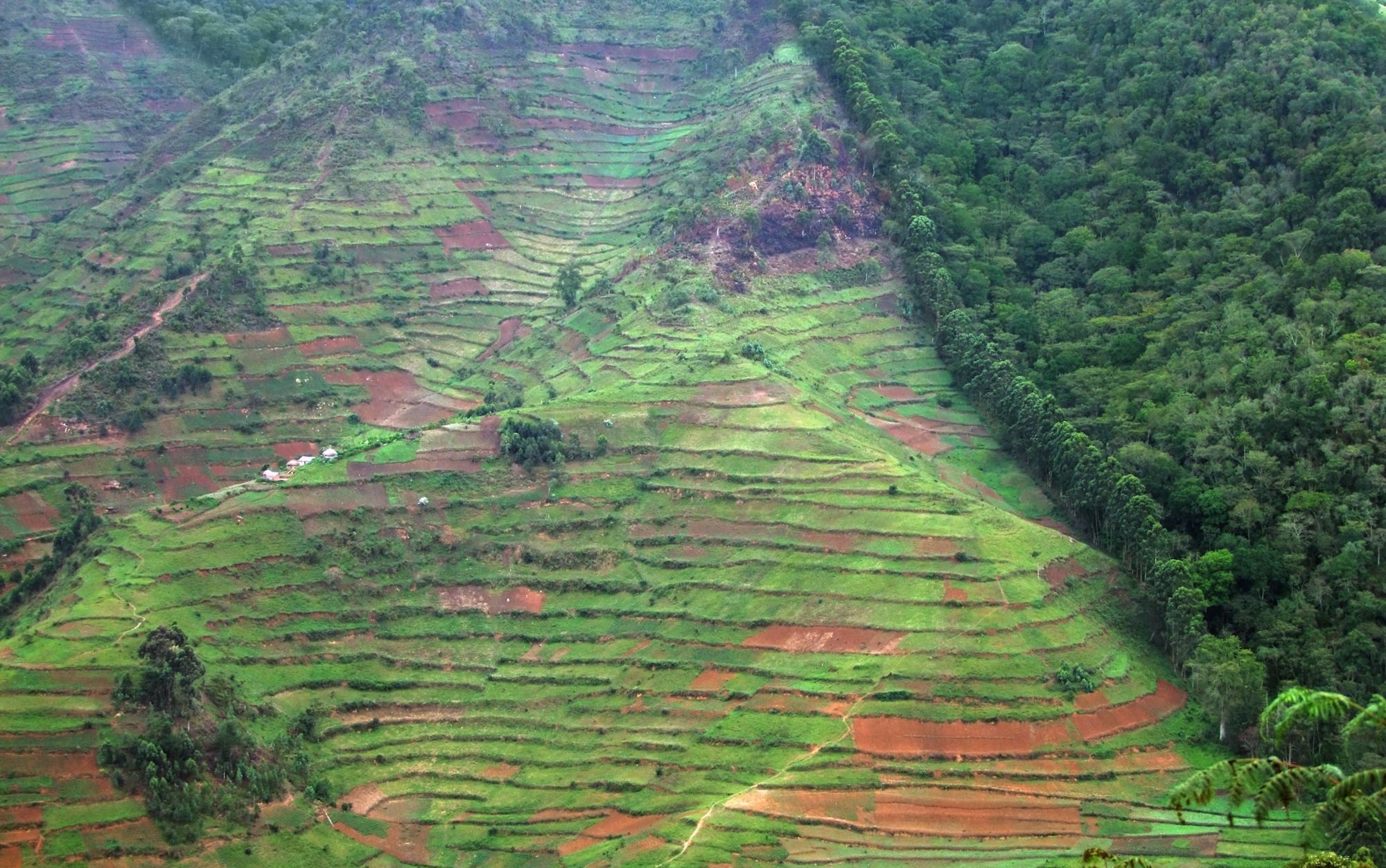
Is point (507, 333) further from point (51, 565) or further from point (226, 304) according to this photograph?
point (51, 565)

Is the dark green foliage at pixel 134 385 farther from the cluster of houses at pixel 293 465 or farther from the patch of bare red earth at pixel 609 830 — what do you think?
the patch of bare red earth at pixel 609 830

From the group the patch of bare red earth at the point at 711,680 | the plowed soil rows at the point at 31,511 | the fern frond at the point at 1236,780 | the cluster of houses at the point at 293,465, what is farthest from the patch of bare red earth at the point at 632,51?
the fern frond at the point at 1236,780

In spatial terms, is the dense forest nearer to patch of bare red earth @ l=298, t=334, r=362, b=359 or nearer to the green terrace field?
patch of bare red earth @ l=298, t=334, r=362, b=359

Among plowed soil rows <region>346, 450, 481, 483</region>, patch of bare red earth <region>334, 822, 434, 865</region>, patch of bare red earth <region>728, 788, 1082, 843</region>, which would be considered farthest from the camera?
plowed soil rows <region>346, 450, 481, 483</region>

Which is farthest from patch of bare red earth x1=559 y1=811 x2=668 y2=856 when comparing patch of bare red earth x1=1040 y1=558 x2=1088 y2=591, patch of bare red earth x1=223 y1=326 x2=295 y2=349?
patch of bare red earth x1=223 y1=326 x2=295 y2=349

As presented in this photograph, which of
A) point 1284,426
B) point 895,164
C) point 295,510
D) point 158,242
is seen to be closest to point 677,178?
point 895,164

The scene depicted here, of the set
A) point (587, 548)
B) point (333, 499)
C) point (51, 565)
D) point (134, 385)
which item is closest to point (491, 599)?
point (587, 548)

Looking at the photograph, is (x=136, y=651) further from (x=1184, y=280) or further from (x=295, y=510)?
(x=1184, y=280)
